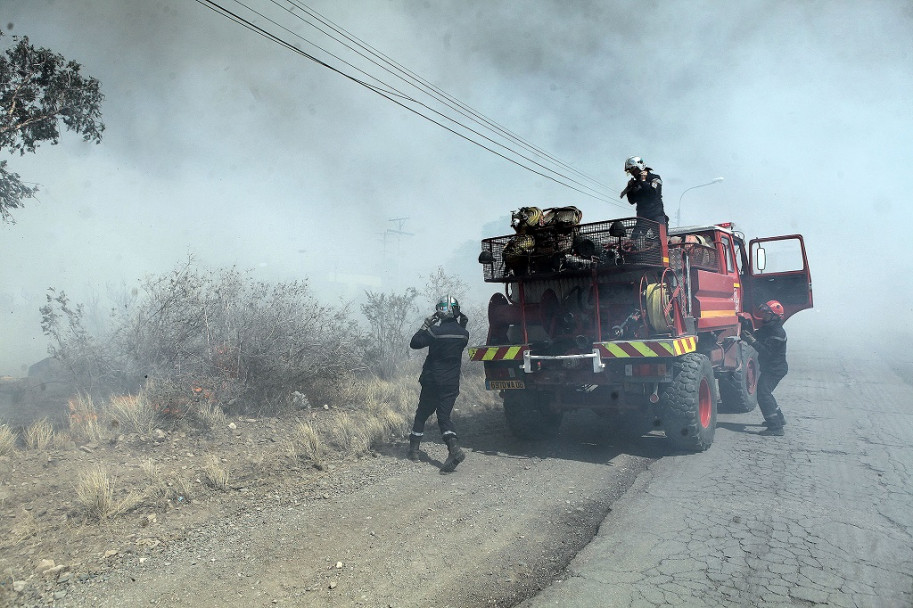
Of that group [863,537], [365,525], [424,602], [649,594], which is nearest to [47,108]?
[365,525]

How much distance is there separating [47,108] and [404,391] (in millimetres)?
7028

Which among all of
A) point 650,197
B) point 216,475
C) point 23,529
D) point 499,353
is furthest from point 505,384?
point 23,529

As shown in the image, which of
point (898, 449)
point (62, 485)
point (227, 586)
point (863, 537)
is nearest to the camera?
point (227, 586)

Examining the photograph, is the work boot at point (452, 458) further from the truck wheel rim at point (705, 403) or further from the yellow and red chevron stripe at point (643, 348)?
the truck wheel rim at point (705, 403)

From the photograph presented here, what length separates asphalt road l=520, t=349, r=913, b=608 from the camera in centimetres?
341

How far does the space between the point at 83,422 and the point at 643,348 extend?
6678mm

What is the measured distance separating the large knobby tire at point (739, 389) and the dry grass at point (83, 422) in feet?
27.9

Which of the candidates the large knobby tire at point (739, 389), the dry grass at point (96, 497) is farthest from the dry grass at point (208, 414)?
the large knobby tire at point (739, 389)

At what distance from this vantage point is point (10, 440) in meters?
6.11

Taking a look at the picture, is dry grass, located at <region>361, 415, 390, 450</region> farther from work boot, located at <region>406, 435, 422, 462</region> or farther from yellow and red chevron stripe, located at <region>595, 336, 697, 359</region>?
yellow and red chevron stripe, located at <region>595, 336, 697, 359</region>

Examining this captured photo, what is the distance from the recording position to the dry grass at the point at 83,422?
21.8 ft

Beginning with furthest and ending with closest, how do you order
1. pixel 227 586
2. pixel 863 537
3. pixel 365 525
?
pixel 365 525, pixel 863 537, pixel 227 586

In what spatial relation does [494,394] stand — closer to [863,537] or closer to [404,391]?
[404,391]

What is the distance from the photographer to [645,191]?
759 centimetres
